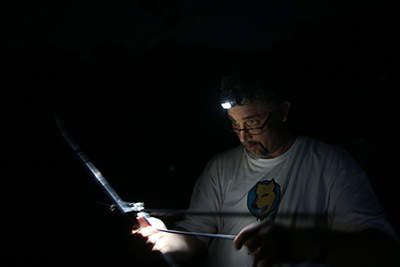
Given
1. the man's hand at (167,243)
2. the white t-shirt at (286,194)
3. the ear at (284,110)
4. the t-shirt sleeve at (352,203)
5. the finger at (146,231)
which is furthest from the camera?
the ear at (284,110)

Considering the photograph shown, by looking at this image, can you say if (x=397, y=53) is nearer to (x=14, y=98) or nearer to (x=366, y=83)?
(x=366, y=83)

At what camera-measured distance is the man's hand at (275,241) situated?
147 centimetres

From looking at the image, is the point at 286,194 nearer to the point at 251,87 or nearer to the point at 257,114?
the point at 257,114

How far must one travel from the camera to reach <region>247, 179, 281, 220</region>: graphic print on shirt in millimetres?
2088

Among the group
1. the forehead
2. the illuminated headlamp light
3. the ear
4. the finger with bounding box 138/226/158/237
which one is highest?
the illuminated headlamp light

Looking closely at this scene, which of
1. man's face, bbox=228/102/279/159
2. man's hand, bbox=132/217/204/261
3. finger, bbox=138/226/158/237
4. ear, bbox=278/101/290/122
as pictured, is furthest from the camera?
ear, bbox=278/101/290/122

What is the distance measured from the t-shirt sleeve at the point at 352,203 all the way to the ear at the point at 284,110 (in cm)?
76

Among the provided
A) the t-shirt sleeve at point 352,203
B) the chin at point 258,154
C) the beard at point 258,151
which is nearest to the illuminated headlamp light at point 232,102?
the beard at point 258,151

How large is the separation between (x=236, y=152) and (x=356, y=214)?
130 cm

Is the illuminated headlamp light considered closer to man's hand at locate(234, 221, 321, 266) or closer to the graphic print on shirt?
the graphic print on shirt

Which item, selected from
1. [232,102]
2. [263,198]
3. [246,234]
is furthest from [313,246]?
[232,102]

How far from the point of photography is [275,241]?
58.2 inches

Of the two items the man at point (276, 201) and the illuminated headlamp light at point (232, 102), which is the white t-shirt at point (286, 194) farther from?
the illuminated headlamp light at point (232, 102)

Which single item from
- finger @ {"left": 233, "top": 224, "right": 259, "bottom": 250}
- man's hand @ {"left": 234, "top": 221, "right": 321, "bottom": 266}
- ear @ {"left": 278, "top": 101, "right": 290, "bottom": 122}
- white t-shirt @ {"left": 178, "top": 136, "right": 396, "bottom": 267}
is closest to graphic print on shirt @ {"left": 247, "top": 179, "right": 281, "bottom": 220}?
white t-shirt @ {"left": 178, "top": 136, "right": 396, "bottom": 267}
